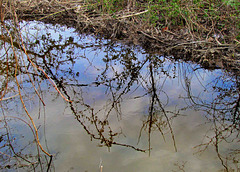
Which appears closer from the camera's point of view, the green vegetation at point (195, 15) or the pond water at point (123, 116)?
the pond water at point (123, 116)

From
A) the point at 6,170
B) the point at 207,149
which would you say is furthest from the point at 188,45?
the point at 6,170

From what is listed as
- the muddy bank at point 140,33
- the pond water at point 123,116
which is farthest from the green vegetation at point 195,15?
the pond water at point 123,116

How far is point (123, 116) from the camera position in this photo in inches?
113

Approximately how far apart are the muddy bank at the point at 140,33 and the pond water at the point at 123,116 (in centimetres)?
27

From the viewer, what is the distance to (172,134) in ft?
8.21

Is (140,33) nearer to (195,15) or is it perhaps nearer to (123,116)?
(195,15)

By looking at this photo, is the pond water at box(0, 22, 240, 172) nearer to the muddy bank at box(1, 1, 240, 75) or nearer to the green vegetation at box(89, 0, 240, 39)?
the muddy bank at box(1, 1, 240, 75)

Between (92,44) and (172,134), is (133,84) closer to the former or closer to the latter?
(172,134)

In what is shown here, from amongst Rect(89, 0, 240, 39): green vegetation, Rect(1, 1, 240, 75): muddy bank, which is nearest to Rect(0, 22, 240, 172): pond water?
Rect(1, 1, 240, 75): muddy bank

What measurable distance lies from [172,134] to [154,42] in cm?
272

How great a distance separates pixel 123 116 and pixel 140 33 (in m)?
2.78

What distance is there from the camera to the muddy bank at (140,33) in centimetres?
404

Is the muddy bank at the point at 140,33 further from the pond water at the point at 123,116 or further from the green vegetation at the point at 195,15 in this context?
the pond water at the point at 123,116

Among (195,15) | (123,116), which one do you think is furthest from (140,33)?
(123,116)
